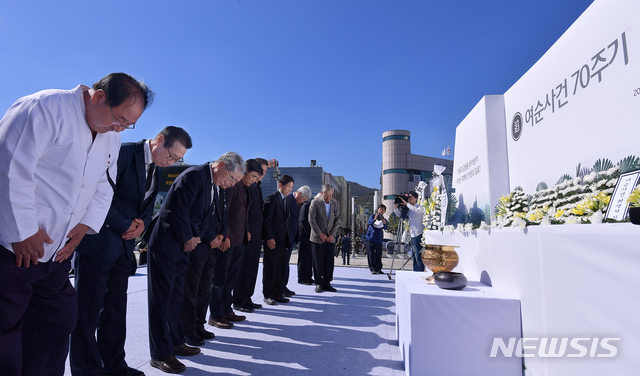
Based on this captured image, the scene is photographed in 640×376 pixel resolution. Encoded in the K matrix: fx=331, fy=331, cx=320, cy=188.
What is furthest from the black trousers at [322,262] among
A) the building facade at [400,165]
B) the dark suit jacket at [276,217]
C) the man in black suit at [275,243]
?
the building facade at [400,165]

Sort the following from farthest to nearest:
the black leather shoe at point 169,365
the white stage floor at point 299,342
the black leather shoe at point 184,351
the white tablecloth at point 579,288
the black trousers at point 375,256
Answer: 1. the black trousers at point 375,256
2. the black leather shoe at point 184,351
3. the white stage floor at point 299,342
4. the black leather shoe at point 169,365
5. the white tablecloth at point 579,288

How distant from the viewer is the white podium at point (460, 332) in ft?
5.86

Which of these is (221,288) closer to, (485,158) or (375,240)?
(485,158)

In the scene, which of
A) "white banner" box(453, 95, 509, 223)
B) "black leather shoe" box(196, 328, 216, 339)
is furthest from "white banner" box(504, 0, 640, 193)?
"black leather shoe" box(196, 328, 216, 339)

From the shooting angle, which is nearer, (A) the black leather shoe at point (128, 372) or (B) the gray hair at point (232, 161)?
(A) the black leather shoe at point (128, 372)

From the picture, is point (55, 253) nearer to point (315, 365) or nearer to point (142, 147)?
point (142, 147)

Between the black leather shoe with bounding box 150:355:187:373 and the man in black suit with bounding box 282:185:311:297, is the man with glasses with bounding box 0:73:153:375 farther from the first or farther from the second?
the man in black suit with bounding box 282:185:311:297

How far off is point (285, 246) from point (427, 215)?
2.18 m

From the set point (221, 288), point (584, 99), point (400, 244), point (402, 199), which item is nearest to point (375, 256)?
point (400, 244)

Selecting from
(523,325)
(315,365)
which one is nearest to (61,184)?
(315,365)

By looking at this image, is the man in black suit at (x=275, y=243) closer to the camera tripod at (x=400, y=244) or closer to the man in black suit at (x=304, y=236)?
the man in black suit at (x=304, y=236)

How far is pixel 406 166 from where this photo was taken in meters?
38.6

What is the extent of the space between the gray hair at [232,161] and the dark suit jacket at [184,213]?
140 millimetres

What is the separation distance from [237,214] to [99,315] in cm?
163
